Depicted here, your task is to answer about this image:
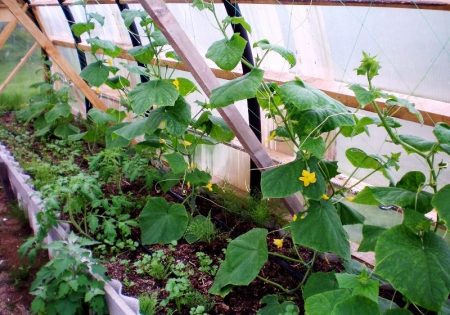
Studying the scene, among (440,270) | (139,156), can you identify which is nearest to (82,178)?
(139,156)

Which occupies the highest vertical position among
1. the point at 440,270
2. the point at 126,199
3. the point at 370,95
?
the point at 370,95

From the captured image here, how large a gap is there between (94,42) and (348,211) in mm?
1922

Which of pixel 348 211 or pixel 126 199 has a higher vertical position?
pixel 348 211

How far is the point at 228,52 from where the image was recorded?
5.00ft

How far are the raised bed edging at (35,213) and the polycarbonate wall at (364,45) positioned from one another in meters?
1.28

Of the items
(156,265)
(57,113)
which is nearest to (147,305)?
(156,265)

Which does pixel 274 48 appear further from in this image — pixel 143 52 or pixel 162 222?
pixel 162 222

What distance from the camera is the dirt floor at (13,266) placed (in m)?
2.48

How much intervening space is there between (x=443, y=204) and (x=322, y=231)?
432mm

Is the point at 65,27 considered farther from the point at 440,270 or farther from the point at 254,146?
the point at 440,270

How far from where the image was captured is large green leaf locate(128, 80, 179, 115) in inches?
77.1

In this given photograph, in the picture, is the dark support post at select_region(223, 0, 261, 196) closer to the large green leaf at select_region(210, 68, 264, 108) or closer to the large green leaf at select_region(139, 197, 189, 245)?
the large green leaf at select_region(139, 197, 189, 245)

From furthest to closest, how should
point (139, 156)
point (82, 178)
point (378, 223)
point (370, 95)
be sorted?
point (139, 156), point (82, 178), point (378, 223), point (370, 95)

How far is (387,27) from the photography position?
5.78 feet
